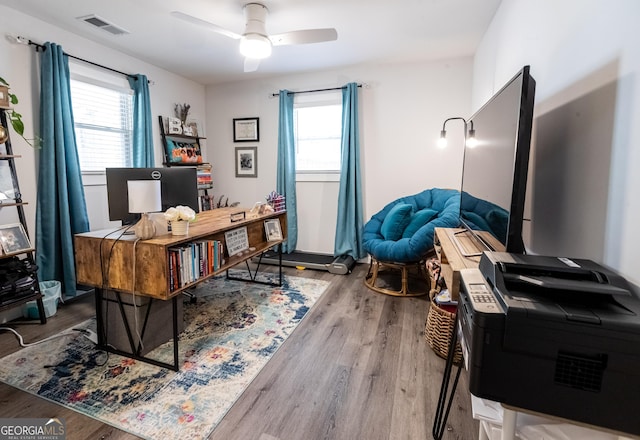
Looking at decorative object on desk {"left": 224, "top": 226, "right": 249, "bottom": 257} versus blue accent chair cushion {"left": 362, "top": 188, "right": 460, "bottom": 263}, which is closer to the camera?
decorative object on desk {"left": 224, "top": 226, "right": 249, "bottom": 257}

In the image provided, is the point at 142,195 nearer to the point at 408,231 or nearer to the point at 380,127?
the point at 408,231

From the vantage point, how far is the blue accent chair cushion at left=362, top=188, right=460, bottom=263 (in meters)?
2.92

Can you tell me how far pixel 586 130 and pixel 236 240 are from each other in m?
2.25

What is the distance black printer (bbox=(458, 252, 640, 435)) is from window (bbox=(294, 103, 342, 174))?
11.6 ft

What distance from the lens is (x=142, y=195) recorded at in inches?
72.6

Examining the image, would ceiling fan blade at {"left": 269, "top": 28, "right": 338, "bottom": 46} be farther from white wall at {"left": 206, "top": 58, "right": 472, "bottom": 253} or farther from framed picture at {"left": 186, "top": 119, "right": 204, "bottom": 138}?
framed picture at {"left": 186, "top": 119, "right": 204, "bottom": 138}

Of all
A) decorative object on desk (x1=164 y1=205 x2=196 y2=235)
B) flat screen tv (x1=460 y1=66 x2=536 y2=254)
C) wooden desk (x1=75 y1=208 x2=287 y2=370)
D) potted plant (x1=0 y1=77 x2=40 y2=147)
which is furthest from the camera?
potted plant (x1=0 y1=77 x2=40 y2=147)

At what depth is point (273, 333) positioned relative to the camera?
2441mm

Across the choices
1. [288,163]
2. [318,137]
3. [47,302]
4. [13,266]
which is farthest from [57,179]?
[318,137]

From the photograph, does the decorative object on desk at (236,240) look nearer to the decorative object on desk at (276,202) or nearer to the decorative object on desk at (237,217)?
the decorative object on desk at (237,217)

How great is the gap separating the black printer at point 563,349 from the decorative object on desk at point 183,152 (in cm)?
409

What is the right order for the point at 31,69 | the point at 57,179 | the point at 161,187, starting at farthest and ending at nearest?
the point at 57,179 → the point at 31,69 → the point at 161,187

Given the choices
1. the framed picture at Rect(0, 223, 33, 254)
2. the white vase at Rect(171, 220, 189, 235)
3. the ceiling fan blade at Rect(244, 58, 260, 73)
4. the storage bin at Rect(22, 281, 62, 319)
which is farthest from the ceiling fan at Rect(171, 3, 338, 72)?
the storage bin at Rect(22, 281, 62, 319)

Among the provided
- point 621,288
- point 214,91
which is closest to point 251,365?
point 621,288
